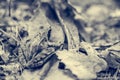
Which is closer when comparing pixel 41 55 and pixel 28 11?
pixel 41 55

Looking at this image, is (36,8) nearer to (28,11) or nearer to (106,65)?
(28,11)

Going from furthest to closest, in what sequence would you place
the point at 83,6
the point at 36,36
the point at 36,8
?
the point at 83,6
the point at 36,8
the point at 36,36

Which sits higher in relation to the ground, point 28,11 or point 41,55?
point 28,11

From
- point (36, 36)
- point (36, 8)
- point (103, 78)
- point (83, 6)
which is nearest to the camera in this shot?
point (103, 78)

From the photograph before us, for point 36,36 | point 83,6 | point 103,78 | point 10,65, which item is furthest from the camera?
point 83,6

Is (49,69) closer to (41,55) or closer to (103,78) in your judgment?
(41,55)

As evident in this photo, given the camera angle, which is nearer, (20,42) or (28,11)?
(20,42)

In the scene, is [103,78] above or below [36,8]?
below

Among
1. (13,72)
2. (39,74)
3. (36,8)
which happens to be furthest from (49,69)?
(36,8)

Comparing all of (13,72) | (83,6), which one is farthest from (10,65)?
(83,6)
